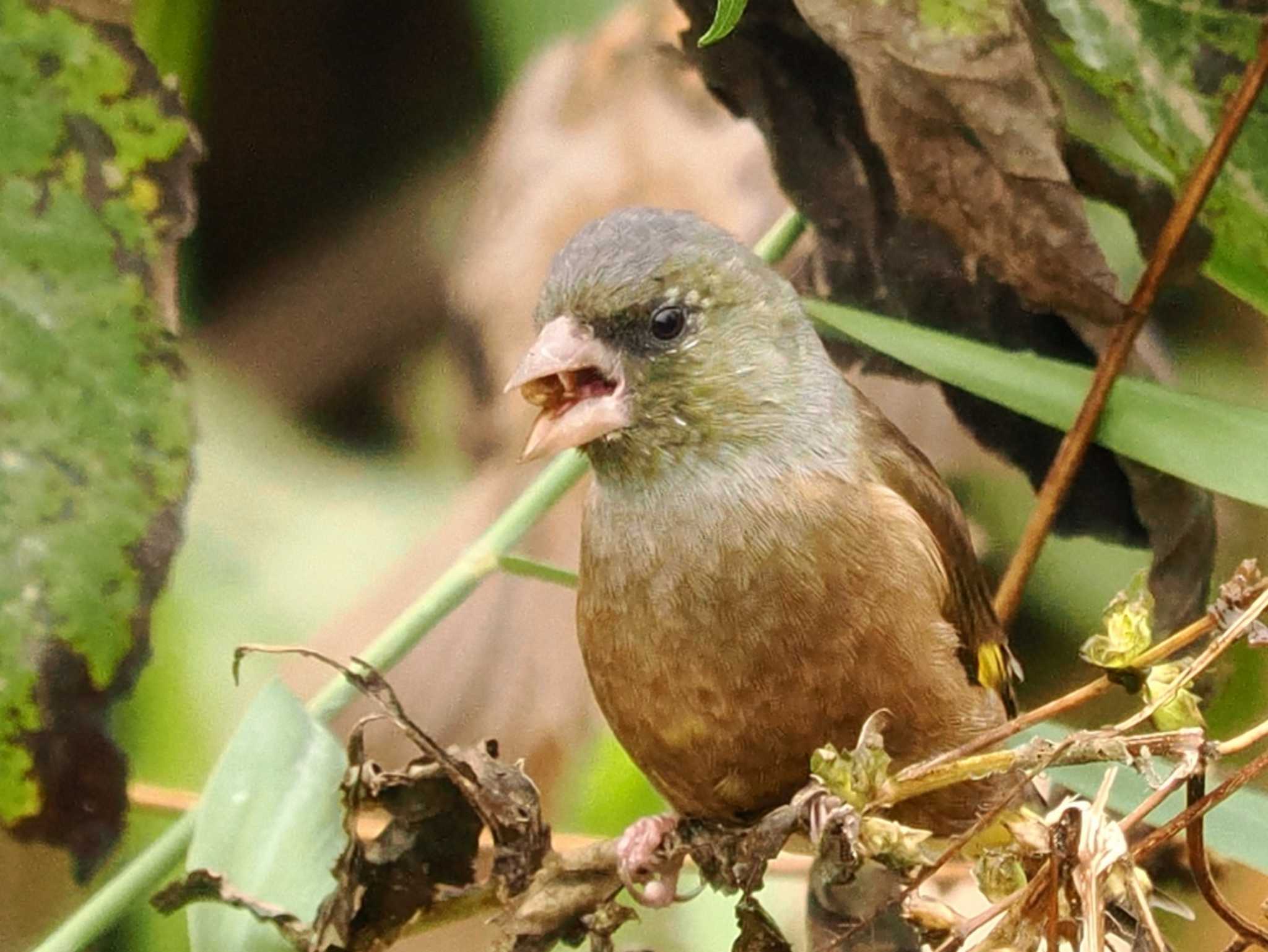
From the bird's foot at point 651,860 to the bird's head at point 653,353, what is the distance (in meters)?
0.33

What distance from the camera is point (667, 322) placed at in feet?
3.71

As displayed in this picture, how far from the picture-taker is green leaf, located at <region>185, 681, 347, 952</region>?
4.03 feet

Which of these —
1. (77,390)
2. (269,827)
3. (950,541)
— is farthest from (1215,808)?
(77,390)

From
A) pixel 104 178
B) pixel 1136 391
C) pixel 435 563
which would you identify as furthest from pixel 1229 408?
pixel 104 178

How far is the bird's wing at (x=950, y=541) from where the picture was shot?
1.22m

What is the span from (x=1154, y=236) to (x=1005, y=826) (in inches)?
31.4

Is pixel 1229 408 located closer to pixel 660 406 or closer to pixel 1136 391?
pixel 1136 391

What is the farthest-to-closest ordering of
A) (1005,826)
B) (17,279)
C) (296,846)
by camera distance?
1. (17,279)
2. (296,846)
3. (1005,826)

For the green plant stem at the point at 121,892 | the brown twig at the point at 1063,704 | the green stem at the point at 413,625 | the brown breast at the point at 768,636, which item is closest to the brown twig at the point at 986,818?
the brown twig at the point at 1063,704

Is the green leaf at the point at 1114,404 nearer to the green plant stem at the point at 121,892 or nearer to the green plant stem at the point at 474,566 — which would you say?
the green plant stem at the point at 474,566

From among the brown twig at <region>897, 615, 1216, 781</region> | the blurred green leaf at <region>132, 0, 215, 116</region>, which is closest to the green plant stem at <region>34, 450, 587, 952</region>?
the blurred green leaf at <region>132, 0, 215, 116</region>

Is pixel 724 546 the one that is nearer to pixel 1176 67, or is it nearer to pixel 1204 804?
pixel 1204 804

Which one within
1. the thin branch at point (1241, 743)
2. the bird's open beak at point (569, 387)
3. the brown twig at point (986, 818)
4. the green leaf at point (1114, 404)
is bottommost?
the brown twig at point (986, 818)

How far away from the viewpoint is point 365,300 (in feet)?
5.37
